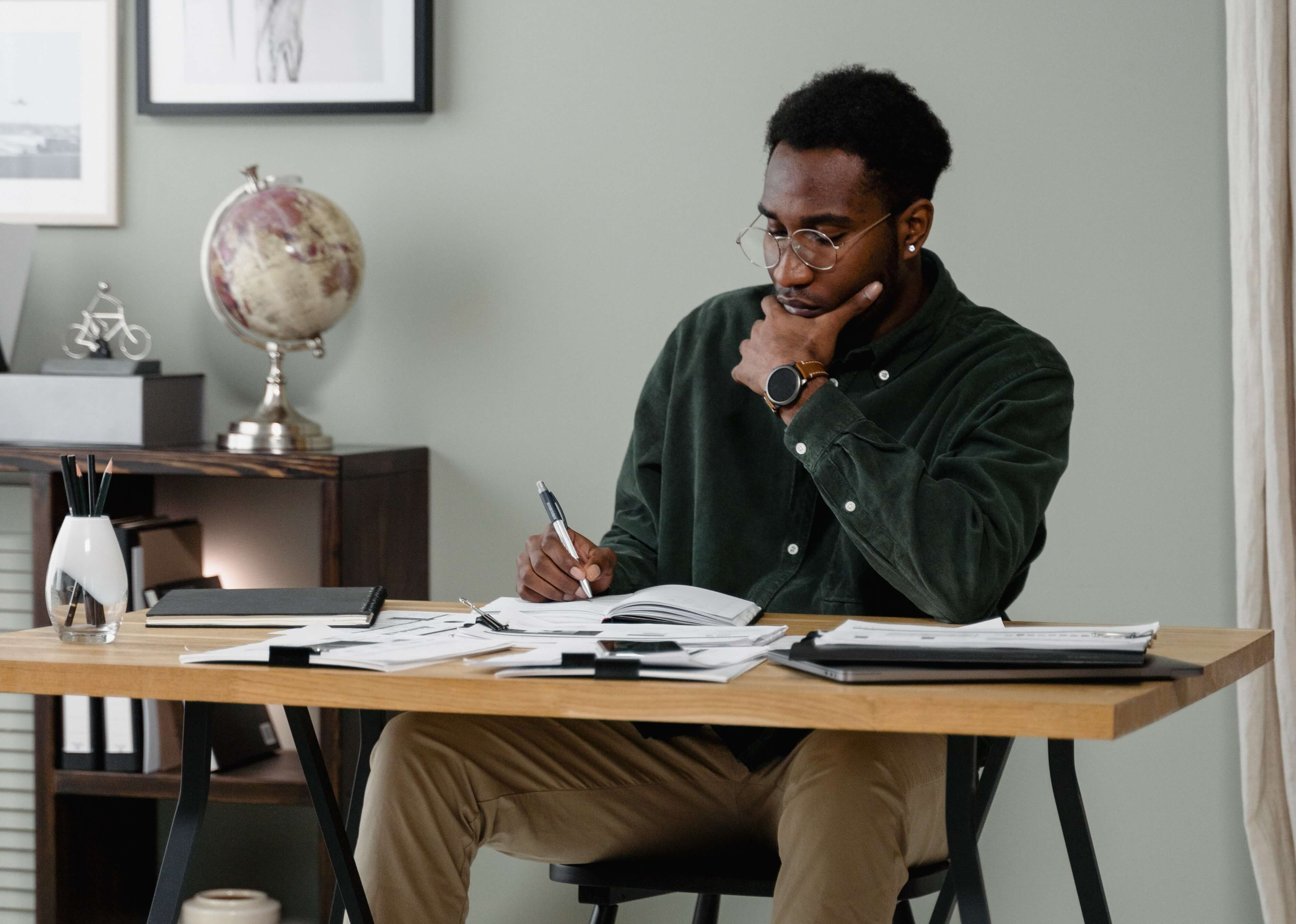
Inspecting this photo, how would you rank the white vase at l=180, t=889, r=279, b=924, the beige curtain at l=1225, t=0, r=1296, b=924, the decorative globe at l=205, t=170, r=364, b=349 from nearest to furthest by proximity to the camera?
the beige curtain at l=1225, t=0, r=1296, b=924 < the decorative globe at l=205, t=170, r=364, b=349 < the white vase at l=180, t=889, r=279, b=924

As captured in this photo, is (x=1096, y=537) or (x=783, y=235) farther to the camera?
(x=1096, y=537)

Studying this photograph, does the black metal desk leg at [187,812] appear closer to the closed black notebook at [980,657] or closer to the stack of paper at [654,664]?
the stack of paper at [654,664]

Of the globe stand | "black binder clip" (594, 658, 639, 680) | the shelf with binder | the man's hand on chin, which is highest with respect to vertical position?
the man's hand on chin

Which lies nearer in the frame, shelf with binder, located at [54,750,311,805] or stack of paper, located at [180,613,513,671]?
stack of paper, located at [180,613,513,671]

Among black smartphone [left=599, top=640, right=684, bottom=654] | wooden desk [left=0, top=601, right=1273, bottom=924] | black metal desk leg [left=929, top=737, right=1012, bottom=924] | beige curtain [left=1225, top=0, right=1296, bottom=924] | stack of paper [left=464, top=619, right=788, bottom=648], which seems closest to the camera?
wooden desk [left=0, top=601, right=1273, bottom=924]

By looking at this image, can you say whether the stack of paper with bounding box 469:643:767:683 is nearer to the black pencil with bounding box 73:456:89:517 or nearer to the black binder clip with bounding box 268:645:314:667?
the black binder clip with bounding box 268:645:314:667

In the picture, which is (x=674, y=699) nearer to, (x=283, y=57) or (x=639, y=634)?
(x=639, y=634)

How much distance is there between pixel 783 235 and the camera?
1.74 meters

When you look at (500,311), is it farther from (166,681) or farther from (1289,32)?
(166,681)

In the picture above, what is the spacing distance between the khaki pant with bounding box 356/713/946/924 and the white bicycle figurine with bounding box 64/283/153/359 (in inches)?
59.0

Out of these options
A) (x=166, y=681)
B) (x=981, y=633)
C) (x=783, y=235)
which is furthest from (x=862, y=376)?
(x=166, y=681)

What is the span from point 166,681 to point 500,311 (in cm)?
153

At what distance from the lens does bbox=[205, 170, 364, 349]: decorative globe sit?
2336mm

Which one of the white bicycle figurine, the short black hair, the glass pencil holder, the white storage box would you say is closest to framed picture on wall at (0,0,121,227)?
the white bicycle figurine
